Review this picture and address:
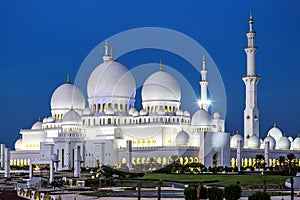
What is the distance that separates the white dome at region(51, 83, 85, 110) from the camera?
85.6 meters

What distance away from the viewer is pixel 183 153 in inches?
2835

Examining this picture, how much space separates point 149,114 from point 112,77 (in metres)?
6.81

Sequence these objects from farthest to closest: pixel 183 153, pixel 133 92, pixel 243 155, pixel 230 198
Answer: pixel 133 92 → pixel 243 155 → pixel 183 153 → pixel 230 198

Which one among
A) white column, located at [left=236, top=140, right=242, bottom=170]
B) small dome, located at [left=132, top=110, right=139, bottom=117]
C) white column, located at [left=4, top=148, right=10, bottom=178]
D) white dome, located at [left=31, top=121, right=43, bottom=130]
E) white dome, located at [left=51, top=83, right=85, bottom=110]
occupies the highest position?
white dome, located at [left=51, top=83, right=85, bottom=110]

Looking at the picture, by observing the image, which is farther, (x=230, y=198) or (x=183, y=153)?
(x=183, y=153)

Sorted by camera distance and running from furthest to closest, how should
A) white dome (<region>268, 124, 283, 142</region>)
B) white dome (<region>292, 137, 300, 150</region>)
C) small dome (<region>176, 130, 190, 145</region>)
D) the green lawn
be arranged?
white dome (<region>268, 124, 283, 142</region>)
white dome (<region>292, 137, 300, 150</region>)
small dome (<region>176, 130, 190, 145</region>)
the green lawn

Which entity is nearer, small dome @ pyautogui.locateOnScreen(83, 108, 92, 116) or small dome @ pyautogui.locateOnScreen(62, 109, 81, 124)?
small dome @ pyautogui.locateOnScreen(62, 109, 81, 124)

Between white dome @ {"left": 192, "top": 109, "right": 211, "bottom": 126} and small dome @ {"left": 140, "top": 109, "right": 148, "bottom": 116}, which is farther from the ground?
small dome @ {"left": 140, "top": 109, "right": 148, "bottom": 116}

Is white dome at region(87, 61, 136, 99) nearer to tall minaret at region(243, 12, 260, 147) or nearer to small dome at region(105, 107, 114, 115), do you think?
small dome at region(105, 107, 114, 115)

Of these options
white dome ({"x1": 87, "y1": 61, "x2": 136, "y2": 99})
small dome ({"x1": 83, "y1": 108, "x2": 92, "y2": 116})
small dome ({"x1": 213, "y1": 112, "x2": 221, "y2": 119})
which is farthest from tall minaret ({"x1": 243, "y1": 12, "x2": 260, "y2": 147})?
small dome ({"x1": 83, "y1": 108, "x2": 92, "y2": 116})

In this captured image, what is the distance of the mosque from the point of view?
73938 millimetres

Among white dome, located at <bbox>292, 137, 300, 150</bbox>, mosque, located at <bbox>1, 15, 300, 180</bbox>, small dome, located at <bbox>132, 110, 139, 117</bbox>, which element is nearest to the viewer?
mosque, located at <bbox>1, 15, 300, 180</bbox>

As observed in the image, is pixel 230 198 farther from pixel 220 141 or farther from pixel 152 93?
pixel 152 93

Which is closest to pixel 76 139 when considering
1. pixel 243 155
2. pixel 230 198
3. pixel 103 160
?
pixel 103 160
